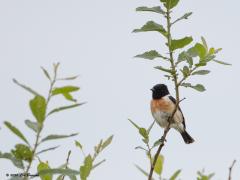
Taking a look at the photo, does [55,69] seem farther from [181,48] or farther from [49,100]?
[181,48]

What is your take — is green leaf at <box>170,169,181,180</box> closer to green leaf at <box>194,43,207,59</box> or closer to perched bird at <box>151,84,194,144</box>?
green leaf at <box>194,43,207,59</box>

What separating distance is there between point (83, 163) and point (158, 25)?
1.11 meters

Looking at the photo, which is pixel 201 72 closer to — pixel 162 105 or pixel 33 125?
pixel 33 125

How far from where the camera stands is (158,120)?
31.0ft

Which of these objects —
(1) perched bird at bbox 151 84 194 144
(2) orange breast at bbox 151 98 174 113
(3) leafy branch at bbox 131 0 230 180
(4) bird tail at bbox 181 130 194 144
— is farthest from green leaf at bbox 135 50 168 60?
(4) bird tail at bbox 181 130 194 144

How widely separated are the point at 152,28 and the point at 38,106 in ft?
4.97

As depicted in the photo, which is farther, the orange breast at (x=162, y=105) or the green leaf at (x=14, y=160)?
the orange breast at (x=162, y=105)

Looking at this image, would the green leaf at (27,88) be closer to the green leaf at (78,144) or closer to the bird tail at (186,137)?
the green leaf at (78,144)

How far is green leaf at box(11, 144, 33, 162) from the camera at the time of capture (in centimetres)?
174

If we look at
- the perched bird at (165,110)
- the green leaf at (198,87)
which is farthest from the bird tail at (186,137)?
the green leaf at (198,87)

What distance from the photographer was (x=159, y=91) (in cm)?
1034

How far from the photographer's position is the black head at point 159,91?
1019 centimetres

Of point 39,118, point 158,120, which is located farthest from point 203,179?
point 158,120

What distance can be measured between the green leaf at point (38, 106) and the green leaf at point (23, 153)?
10cm
